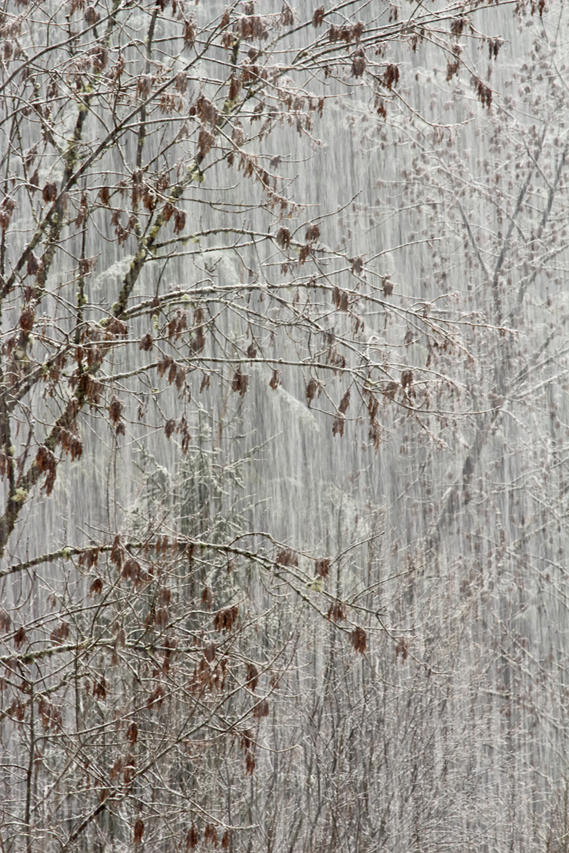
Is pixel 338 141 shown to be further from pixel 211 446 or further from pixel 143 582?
pixel 143 582

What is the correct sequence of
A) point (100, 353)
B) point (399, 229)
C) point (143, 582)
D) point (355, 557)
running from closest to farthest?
point (100, 353) → point (143, 582) → point (355, 557) → point (399, 229)

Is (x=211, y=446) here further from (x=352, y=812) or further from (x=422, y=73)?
(x=422, y=73)

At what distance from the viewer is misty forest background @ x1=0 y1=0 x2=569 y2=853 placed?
4.07 meters

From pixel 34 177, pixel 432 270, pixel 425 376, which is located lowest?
pixel 425 376

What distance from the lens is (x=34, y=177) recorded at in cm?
423

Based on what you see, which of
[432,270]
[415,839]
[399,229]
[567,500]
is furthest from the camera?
[399,229]

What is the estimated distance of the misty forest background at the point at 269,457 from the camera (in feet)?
13.4

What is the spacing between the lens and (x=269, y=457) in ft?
60.0

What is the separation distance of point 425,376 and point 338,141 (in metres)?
18.4

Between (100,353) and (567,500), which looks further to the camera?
(567,500)

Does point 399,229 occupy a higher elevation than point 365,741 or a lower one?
higher

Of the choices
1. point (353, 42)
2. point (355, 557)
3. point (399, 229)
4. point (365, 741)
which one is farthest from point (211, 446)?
point (399, 229)

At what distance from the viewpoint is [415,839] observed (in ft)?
31.0

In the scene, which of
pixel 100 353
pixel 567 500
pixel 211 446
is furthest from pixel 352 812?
pixel 567 500
